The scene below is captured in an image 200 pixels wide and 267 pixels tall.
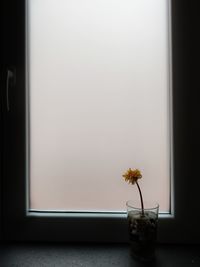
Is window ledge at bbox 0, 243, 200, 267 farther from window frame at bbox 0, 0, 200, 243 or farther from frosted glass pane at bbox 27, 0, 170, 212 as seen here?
frosted glass pane at bbox 27, 0, 170, 212

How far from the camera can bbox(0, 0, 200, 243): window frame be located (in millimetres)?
899

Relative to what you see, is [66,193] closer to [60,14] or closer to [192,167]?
[192,167]

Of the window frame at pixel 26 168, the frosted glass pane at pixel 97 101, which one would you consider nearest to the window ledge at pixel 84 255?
the window frame at pixel 26 168

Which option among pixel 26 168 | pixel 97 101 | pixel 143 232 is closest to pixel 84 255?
pixel 143 232

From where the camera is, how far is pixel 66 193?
96 centimetres

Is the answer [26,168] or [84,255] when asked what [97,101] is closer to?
[26,168]

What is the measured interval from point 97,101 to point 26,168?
0.35m

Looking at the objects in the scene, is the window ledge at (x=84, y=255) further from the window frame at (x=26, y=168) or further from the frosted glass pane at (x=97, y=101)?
the frosted glass pane at (x=97, y=101)

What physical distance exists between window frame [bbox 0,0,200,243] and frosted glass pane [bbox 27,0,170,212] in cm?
4

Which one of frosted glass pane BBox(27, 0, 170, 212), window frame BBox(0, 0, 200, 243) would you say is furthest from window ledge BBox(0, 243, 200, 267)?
frosted glass pane BBox(27, 0, 170, 212)

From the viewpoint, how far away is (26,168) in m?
0.95

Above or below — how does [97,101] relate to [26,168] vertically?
above

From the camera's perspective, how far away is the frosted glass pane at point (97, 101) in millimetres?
938

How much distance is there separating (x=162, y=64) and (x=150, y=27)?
0.14 metres
